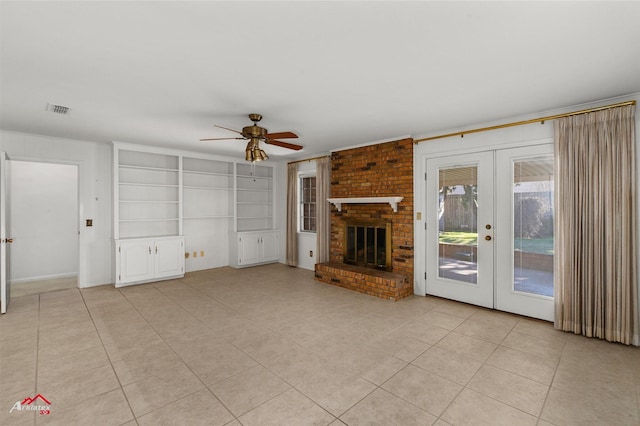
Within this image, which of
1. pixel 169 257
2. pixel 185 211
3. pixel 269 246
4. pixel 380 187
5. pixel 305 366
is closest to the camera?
pixel 305 366

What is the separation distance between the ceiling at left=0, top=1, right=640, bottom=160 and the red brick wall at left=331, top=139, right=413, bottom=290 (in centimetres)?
109

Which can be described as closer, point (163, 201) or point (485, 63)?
point (485, 63)

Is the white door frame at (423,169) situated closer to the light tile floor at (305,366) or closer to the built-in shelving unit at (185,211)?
the light tile floor at (305,366)

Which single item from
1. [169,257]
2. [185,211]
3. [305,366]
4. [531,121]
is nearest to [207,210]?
[185,211]

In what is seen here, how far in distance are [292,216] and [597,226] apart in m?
5.23

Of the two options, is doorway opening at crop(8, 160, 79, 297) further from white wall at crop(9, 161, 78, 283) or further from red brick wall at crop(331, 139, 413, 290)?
red brick wall at crop(331, 139, 413, 290)

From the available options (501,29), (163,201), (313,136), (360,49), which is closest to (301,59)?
(360,49)

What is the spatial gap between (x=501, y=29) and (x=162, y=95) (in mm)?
3023

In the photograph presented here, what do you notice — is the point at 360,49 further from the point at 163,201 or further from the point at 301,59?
the point at 163,201

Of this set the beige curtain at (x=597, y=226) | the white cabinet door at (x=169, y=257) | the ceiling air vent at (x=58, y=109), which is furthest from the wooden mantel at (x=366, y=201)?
the ceiling air vent at (x=58, y=109)

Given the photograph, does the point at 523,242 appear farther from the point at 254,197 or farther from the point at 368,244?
the point at 254,197

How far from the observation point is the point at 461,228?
171 inches

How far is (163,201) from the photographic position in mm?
5957
